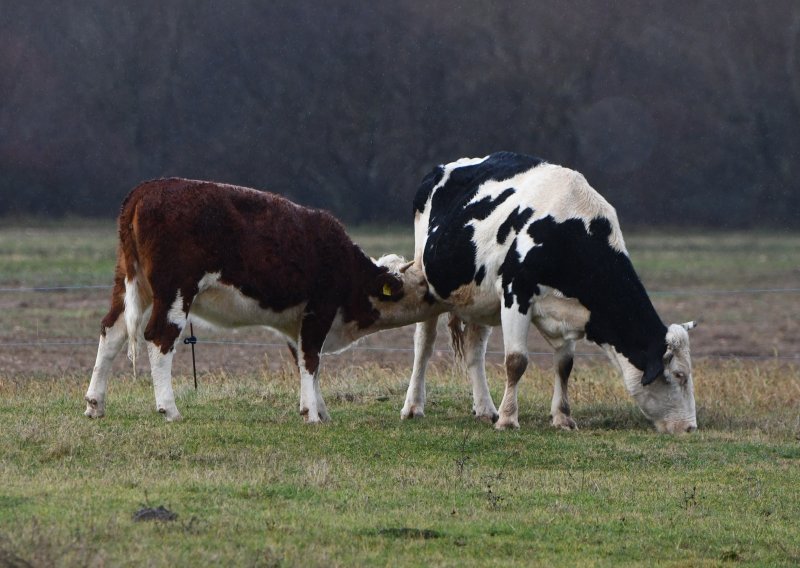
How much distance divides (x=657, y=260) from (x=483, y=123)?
1834cm

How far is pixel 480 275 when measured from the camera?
12.5 meters

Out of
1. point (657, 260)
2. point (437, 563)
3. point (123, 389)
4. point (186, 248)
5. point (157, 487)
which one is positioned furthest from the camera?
point (657, 260)

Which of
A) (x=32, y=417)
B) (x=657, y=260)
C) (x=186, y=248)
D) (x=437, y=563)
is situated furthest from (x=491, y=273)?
(x=657, y=260)

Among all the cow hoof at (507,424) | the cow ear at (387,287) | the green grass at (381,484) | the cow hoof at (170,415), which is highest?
the cow ear at (387,287)

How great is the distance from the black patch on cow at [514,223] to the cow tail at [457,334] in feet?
4.66

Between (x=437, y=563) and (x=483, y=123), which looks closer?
(x=437, y=563)

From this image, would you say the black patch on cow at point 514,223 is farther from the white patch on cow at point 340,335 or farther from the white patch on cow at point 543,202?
the white patch on cow at point 340,335

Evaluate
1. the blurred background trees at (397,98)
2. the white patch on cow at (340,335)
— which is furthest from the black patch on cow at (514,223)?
the blurred background trees at (397,98)

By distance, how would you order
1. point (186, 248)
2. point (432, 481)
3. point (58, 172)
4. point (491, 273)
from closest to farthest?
1. point (432, 481)
2. point (186, 248)
3. point (491, 273)
4. point (58, 172)

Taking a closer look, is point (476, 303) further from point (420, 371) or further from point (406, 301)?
point (420, 371)

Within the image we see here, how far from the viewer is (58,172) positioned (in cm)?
5356

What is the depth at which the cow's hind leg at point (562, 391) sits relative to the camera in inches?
488

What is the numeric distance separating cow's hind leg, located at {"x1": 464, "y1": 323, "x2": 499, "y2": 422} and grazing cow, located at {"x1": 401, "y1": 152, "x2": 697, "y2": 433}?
0.54 meters

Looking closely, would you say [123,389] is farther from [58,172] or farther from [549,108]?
[549,108]
